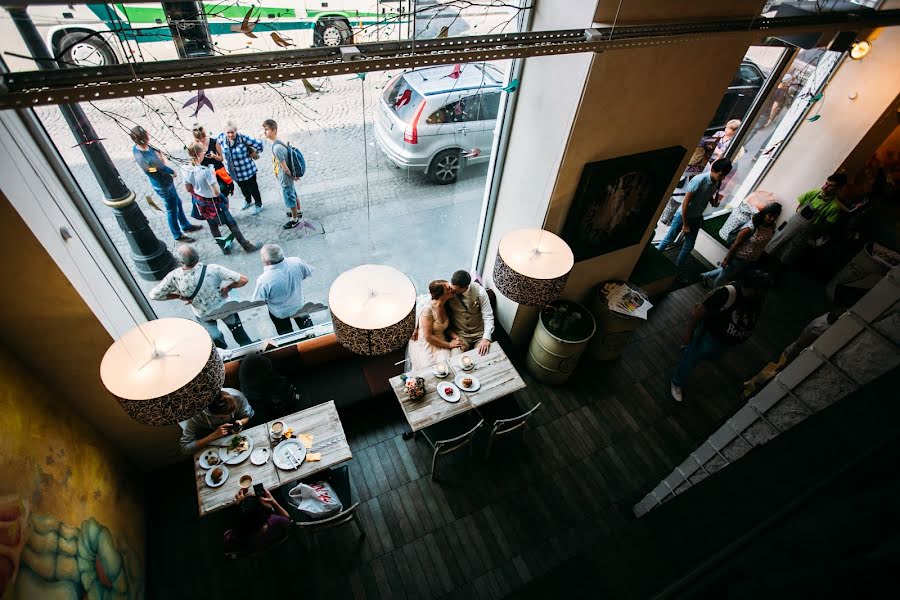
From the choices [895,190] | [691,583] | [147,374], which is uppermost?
[691,583]

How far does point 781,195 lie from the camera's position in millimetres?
6590

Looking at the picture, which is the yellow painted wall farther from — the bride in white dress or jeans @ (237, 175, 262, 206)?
the bride in white dress

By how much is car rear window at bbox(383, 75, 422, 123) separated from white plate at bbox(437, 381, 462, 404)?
2.38 m

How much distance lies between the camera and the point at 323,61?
6.99ft

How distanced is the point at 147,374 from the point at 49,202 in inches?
A: 50.1

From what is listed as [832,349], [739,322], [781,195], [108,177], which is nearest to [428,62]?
[108,177]

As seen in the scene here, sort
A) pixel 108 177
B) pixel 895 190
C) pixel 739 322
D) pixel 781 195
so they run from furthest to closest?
pixel 781 195
pixel 895 190
pixel 739 322
pixel 108 177

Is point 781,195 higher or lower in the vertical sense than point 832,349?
lower

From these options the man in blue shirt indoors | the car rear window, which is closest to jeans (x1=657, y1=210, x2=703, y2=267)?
the man in blue shirt indoors

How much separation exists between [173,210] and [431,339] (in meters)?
2.48

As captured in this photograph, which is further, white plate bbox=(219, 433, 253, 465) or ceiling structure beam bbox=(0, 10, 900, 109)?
white plate bbox=(219, 433, 253, 465)

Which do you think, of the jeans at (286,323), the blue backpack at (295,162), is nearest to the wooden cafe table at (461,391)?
the jeans at (286,323)

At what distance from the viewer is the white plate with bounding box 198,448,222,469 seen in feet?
11.7

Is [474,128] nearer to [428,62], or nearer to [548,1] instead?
[548,1]
